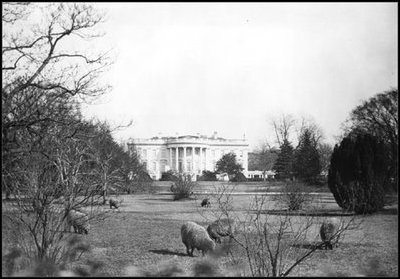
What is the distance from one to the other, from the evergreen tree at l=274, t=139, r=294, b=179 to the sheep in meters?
39.9

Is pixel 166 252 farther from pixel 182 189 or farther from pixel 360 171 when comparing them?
pixel 182 189

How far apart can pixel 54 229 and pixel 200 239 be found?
4106mm

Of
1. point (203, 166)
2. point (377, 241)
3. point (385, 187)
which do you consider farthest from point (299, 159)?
point (203, 166)

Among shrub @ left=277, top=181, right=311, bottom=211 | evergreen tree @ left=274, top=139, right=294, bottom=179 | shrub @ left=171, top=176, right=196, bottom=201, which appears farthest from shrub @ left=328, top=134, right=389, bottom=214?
evergreen tree @ left=274, top=139, right=294, bottom=179

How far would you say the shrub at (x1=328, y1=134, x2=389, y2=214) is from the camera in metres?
21.6

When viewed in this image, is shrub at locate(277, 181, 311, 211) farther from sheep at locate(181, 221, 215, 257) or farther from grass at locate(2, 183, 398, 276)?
sheep at locate(181, 221, 215, 257)

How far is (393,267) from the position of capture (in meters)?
10.9

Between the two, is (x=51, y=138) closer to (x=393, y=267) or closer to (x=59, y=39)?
(x=59, y=39)

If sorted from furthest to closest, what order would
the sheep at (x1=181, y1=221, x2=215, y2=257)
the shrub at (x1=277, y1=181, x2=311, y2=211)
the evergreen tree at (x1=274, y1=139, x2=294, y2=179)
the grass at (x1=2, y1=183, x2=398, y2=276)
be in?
the evergreen tree at (x1=274, y1=139, x2=294, y2=179), the shrub at (x1=277, y1=181, x2=311, y2=211), the sheep at (x1=181, y1=221, x2=215, y2=257), the grass at (x1=2, y1=183, x2=398, y2=276)

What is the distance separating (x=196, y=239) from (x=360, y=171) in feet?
41.0

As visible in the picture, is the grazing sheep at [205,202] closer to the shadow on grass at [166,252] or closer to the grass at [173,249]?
the grass at [173,249]

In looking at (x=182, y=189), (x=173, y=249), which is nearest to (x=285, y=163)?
(x=182, y=189)

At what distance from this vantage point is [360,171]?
2195cm

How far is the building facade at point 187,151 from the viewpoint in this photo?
10838 cm
